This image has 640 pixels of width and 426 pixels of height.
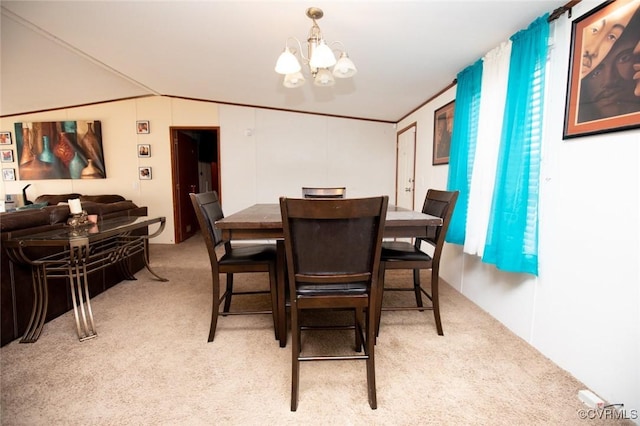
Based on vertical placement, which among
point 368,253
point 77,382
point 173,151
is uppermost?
point 173,151

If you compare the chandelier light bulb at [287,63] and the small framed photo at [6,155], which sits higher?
the chandelier light bulb at [287,63]

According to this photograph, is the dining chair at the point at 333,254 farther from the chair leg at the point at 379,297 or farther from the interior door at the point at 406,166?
the interior door at the point at 406,166

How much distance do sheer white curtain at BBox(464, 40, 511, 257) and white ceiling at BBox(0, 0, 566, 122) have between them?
0.59 feet

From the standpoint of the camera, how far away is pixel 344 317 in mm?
2219

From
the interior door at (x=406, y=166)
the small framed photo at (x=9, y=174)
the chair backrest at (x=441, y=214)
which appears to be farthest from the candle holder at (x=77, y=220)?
the small framed photo at (x=9, y=174)

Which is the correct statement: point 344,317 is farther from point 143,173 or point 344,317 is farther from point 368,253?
point 143,173

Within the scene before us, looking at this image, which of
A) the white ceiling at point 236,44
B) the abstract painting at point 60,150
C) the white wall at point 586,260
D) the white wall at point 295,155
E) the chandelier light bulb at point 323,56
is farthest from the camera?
the white wall at point 295,155

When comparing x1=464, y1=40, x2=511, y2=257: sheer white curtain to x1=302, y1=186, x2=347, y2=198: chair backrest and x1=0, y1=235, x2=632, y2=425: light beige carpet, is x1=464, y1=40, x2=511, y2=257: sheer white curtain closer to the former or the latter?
x1=0, y1=235, x2=632, y2=425: light beige carpet

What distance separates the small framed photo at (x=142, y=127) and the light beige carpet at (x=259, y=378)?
11.7ft

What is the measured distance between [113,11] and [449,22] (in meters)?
2.49

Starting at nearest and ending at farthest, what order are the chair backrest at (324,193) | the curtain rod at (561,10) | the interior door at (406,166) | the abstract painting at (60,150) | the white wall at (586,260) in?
the white wall at (586,260), the curtain rod at (561,10), the chair backrest at (324,193), the interior door at (406,166), the abstract painting at (60,150)

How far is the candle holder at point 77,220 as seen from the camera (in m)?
2.30

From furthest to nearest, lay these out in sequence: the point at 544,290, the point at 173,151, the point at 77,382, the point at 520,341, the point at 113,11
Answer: the point at 173,151
the point at 113,11
the point at 520,341
the point at 544,290
the point at 77,382

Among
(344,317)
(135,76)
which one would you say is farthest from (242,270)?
(135,76)
